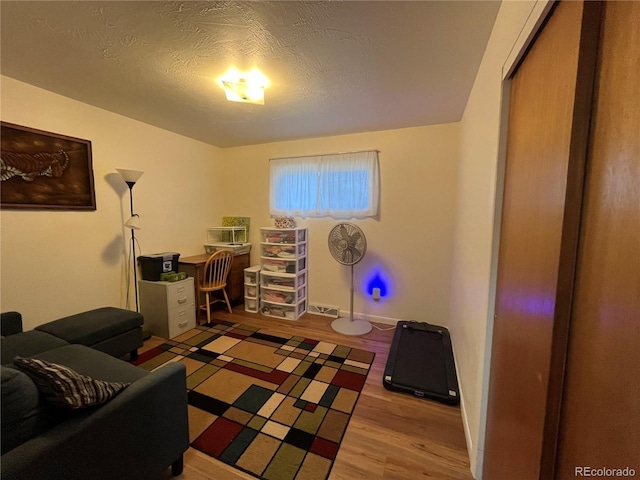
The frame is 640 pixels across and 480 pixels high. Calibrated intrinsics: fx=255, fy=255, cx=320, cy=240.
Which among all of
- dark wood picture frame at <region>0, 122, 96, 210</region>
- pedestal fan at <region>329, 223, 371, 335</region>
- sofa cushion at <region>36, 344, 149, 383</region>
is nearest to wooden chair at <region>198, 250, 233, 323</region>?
dark wood picture frame at <region>0, 122, 96, 210</region>

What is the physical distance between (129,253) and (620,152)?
143 inches

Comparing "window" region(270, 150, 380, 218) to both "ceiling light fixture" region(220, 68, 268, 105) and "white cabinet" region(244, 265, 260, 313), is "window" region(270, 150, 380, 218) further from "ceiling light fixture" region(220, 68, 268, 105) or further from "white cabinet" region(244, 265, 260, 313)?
"ceiling light fixture" region(220, 68, 268, 105)

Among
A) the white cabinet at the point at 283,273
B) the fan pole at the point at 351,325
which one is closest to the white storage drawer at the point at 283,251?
the white cabinet at the point at 283,273

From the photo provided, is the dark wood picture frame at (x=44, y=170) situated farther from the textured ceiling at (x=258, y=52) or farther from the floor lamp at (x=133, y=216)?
the textured ceiling at (x=258, y=52)

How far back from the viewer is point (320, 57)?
1681mm

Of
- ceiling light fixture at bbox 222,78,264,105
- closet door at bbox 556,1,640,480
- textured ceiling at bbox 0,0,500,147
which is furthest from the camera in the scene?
ceiling light fixture at bbox 222,78,264,105

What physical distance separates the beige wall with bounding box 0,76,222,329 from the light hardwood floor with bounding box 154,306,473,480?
78.5 inches

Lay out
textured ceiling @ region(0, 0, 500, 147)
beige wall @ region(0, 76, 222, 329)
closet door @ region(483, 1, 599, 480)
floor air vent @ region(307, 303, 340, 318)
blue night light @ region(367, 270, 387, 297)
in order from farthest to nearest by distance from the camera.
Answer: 1. floor air vent @ region(307, 303, 340, 318)
2. blue night light @ region(367, 270, 387, 297)
3. beige wall @ region(0, 76, 222, 329)
4. textured ceiling @ region(0, 0, 500, 147)
5. closet door @ region(483, 1, 599, 480)

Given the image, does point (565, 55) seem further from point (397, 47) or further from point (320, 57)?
point (320, 57)

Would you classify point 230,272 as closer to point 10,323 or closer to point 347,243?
point 347,243

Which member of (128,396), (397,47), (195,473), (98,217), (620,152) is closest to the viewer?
(620,152)

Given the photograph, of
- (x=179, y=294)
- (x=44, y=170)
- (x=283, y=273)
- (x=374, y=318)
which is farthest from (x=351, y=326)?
(x=44, y=170)

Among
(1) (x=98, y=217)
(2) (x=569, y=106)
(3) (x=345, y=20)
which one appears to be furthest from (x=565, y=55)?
(1) (x=98, y=217)

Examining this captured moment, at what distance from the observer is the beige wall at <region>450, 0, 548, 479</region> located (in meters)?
1.10
